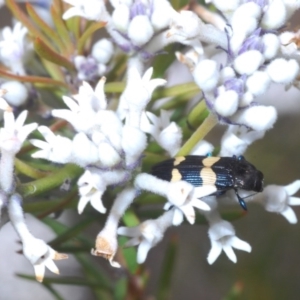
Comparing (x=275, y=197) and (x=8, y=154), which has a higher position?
(x=8, y=154)

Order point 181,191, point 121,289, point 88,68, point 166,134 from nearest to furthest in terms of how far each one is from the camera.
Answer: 1. point 181,191
2. point 166,134
3. point 88,68
4. point 121,289

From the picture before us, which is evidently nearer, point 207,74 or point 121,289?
point 207,74

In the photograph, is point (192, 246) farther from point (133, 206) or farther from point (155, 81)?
point (155, 81)

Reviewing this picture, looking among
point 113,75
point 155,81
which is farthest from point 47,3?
point 155,81

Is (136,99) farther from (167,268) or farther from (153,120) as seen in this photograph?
(167,268)

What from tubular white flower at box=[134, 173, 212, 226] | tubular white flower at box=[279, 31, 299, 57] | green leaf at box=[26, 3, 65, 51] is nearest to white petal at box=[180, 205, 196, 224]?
tubular white flower at box=[134, 173, 212, 226]

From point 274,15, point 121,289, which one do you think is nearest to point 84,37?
point 274,15

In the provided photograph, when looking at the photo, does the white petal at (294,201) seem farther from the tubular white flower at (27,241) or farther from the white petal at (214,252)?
the tubular white flower at (27,241)
